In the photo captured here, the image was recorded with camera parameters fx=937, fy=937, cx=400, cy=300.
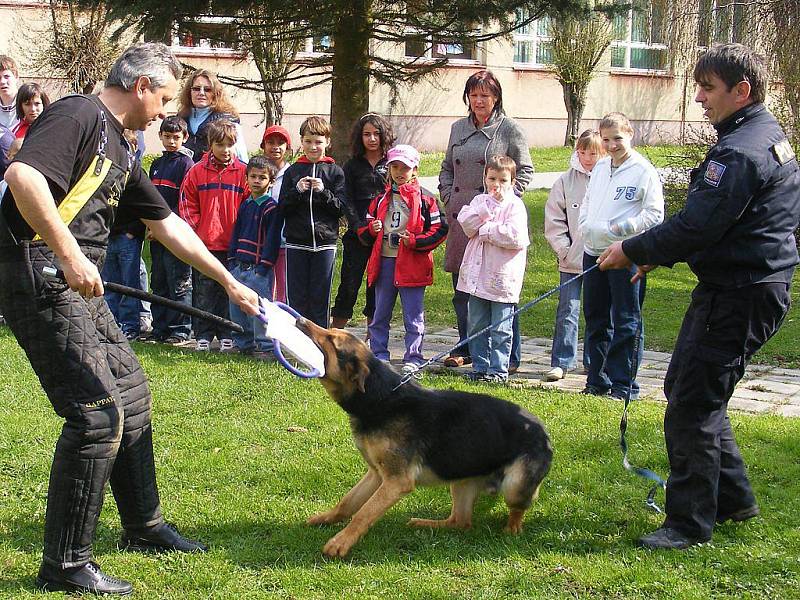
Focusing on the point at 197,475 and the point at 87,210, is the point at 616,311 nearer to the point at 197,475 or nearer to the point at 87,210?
the point at 197,475

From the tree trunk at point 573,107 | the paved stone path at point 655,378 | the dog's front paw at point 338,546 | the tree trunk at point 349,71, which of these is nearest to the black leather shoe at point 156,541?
the dog's front paw at point 338,546

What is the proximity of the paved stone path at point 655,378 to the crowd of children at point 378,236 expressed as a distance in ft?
0.70

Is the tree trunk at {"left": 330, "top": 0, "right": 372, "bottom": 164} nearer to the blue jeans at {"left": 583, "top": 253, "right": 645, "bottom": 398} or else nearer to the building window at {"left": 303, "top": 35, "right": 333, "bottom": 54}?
the building window at {"left": 303, "top": 35, "right": 333, "bottom": 54}

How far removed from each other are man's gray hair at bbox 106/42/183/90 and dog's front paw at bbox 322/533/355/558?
90.4 inches

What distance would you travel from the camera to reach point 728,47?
4398 mm

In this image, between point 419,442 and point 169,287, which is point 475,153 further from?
point 419,442

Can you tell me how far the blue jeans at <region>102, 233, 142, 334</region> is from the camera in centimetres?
938

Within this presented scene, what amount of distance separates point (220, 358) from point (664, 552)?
5.01 m

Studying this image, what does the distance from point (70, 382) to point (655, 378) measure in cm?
579

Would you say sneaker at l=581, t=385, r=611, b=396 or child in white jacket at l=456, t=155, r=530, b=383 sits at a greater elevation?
child in white jacket at l=456, t=155, r=530, b=383

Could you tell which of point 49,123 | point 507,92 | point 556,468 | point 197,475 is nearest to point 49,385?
point 49,123

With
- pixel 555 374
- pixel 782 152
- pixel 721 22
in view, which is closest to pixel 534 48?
pixel 721 22

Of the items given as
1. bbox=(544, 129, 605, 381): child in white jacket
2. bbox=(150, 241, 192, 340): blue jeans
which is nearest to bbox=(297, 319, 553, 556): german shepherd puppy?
bbox=(544, 129, 605, 381): child in white jacket

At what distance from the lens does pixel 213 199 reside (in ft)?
29.2
